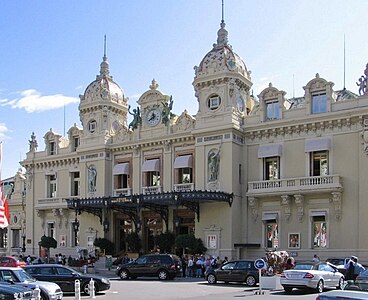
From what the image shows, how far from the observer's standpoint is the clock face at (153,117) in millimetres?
45500

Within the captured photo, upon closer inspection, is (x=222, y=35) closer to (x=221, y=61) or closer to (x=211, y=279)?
(x=221, y=61)

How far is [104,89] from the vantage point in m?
50.0

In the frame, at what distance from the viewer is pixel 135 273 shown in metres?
33.8

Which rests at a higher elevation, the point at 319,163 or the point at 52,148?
the point at 52,148

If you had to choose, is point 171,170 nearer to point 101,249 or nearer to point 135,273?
point 101,249

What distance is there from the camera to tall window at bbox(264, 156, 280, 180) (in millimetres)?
39781

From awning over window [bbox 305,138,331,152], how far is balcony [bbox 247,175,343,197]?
1.90 meters

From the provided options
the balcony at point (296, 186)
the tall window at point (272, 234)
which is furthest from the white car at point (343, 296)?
the tall window at point (272, 234)

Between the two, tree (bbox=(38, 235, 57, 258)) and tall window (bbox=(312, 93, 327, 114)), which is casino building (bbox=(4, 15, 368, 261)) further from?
tree (bbox=(38, 235, 57, 258))

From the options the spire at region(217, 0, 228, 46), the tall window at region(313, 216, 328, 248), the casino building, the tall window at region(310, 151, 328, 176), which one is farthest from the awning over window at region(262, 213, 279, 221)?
the spire at region(217, 0, 228, 46)

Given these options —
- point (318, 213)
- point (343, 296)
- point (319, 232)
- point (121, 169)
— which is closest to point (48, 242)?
point (121, 169)

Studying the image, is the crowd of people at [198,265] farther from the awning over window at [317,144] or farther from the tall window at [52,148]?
the tall window at [52,148]

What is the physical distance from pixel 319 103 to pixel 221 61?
8027mm

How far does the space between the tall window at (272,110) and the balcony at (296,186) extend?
183 inches
